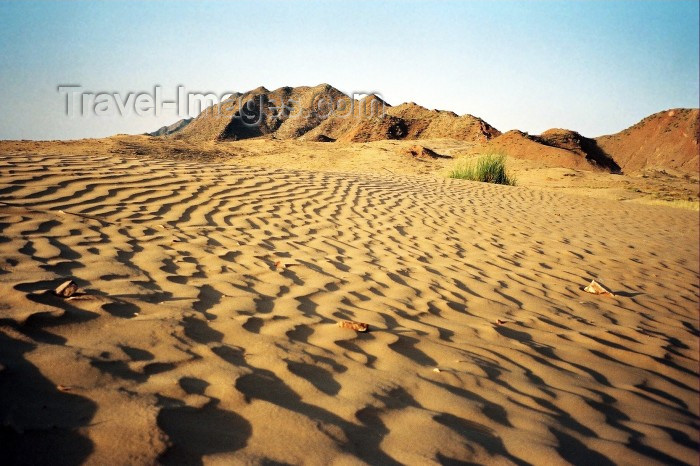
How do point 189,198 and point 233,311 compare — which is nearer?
point 233,311

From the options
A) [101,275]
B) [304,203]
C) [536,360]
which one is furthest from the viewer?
[304,203]

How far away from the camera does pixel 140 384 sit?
4.68 ft

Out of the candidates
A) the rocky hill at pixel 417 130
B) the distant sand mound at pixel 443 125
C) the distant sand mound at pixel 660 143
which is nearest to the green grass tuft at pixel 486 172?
the rocky hill at pixel 417 130

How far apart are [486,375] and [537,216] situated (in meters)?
6.46

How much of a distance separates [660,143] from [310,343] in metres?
53.7

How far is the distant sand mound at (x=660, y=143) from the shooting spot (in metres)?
41.6

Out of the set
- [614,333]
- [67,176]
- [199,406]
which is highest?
[67,176]

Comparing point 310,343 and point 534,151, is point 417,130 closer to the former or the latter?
point 534,151

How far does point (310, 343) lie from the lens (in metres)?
1.96

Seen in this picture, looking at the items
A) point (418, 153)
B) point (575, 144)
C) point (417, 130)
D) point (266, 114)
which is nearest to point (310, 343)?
point (418, 153)

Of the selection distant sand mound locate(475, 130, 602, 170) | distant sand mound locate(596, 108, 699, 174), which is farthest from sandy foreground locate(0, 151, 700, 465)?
distant sand mound locate(596, 108, 699, 174)

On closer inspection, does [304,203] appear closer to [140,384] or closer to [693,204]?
[140,384]

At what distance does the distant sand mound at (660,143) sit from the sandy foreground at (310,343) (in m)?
45.5

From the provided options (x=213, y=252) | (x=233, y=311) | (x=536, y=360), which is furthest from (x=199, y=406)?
(x=213, y=252)
